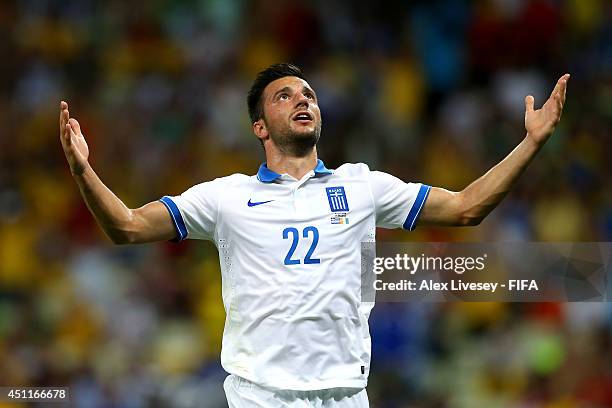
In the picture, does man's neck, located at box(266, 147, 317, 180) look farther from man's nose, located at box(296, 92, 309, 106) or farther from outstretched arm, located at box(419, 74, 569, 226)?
outstretched arm, located at box(419, 74, 569, 226)

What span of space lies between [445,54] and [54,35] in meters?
3.82

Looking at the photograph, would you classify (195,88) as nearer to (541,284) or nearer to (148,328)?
(148,328)

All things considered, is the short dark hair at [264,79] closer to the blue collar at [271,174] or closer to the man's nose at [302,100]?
the man's nose at [302,100]

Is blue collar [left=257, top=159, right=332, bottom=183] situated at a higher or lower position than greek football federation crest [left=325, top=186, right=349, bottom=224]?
higher

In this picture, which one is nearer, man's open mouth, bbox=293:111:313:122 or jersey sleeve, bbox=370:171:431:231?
jersey sleeve, bbox=370:171:431:231

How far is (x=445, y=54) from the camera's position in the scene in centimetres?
989

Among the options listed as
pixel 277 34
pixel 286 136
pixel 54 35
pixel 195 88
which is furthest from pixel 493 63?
pixel 286 136

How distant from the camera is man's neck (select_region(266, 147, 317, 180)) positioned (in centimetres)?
496

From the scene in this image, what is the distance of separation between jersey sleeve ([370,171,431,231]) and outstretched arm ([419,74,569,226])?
0.04 meters

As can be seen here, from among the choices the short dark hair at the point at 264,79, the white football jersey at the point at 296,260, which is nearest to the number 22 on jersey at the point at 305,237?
the white football jersey at the point at 296,260

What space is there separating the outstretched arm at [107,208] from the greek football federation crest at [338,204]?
2.33 ft

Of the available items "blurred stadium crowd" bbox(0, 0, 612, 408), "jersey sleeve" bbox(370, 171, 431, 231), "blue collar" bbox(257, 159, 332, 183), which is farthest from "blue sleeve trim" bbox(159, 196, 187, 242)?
"blurred stadium crowd" bbox(0, 0, 612, 408)
